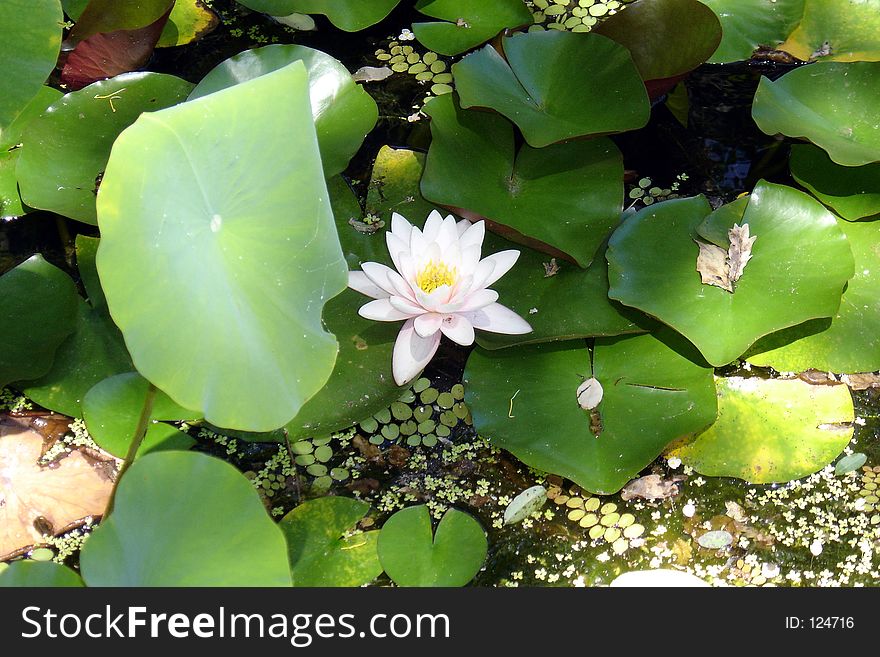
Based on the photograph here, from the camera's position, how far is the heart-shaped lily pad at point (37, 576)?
122 cm

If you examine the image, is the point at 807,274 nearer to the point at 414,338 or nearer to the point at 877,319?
the point at 877,319

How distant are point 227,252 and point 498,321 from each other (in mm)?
637

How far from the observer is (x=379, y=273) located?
5.43ft

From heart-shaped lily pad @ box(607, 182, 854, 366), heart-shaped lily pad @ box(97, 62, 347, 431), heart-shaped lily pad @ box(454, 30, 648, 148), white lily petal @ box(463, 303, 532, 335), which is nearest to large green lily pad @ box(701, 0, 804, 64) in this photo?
heart-shaped lily pad @ box(454, 30, 648, 148)

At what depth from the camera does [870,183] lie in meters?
1.94

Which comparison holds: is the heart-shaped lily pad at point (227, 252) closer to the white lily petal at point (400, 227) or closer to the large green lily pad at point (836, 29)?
the white lily petal at point (400, 227)

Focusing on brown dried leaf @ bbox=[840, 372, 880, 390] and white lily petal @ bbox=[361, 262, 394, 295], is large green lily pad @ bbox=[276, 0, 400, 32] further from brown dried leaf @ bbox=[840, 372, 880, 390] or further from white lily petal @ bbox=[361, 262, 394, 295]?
brown dried leaf @ bbox=[840, 372, 880, 390]

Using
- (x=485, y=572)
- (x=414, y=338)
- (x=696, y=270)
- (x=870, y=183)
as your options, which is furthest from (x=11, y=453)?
(x=870, y=183)

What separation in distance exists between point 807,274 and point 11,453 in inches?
72.7

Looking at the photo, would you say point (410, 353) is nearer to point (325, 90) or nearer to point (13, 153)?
point (325, 90)

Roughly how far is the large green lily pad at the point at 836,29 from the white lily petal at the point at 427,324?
145 cm

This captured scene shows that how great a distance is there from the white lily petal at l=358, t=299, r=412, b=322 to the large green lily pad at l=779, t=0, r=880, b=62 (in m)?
1.51
